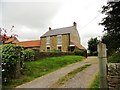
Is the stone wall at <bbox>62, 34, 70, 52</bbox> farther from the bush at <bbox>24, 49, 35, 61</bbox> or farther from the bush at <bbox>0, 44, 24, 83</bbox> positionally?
the bush at <bbox>0, 44, 24, 83</bbox>

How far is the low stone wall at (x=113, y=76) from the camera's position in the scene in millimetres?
5962

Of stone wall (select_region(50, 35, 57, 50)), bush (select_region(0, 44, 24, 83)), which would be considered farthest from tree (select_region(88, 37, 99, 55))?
bush (select_region(0, 44, 24, 83))

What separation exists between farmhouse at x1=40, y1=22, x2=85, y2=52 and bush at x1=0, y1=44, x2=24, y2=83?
31300 millimetres

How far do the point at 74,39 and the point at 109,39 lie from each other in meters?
29.3

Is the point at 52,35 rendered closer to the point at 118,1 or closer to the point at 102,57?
the point at 118,1

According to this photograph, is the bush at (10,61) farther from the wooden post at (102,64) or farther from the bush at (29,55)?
the bush at (29,55)

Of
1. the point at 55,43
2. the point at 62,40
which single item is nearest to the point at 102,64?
the point at 62,40

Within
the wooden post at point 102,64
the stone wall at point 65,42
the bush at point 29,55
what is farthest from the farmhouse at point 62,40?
the wooden post at point 102,64

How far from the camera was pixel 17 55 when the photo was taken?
11820 mm

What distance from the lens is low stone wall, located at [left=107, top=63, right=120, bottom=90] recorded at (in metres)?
5.96

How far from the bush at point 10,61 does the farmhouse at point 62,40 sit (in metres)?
31.3

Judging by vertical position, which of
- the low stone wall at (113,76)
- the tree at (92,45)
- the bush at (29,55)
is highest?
the tree at (92,45)

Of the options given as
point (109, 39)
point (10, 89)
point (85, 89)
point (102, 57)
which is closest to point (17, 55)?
point (10, 89)

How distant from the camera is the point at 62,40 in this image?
4469cm
